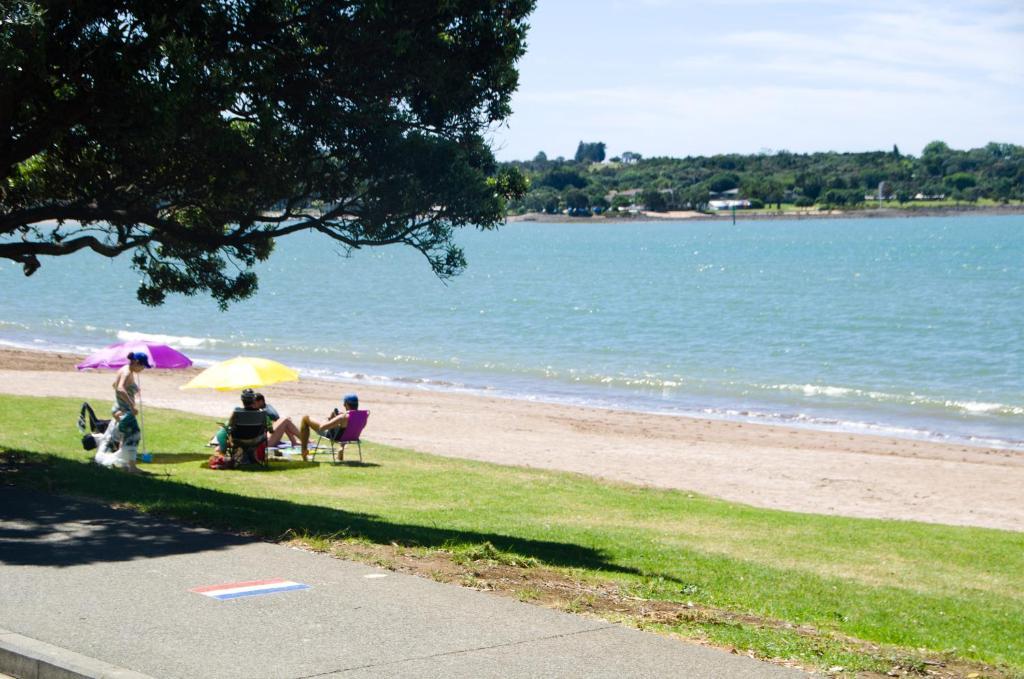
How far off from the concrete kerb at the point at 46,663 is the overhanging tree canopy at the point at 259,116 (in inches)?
201

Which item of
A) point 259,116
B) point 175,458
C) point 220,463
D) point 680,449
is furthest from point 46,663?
point 680,449

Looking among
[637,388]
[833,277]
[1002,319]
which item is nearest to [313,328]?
[637,388]

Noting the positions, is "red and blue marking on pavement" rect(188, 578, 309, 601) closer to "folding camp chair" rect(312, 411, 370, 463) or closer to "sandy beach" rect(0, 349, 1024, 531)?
"folding camp chair" rect(312, 411, 370, 463)

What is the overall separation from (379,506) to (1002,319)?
156 ft

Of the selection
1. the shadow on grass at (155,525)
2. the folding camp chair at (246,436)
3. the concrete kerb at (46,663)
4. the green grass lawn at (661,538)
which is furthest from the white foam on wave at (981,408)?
the concrete kerb at (46,663)

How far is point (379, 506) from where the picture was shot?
1356 cm

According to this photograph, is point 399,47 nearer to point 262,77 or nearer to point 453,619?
point 262,77

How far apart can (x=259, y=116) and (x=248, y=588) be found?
5.23m

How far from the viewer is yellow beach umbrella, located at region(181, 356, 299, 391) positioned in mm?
17344

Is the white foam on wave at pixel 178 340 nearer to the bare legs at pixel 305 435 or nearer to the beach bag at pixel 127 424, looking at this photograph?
the bare legs at pixel 305 435

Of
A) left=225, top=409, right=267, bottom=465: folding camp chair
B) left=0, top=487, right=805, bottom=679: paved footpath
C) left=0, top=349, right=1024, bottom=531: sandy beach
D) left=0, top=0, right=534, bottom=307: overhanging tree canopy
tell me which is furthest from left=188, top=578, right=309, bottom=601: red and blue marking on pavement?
left=0, top=349, right=1024, bottom=531: sandy beach

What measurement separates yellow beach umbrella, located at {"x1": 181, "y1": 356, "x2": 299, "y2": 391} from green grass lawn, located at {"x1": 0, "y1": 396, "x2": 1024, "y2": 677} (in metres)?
1.07

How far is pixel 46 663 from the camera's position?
19.7 feet

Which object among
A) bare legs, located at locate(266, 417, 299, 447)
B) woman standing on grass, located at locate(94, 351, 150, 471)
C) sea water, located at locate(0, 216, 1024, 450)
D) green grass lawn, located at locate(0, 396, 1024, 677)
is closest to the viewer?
green grass lawn, located at locate(0, 396, 1024, 677)
